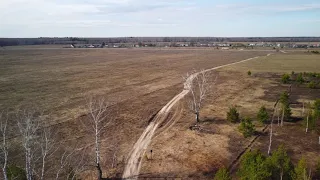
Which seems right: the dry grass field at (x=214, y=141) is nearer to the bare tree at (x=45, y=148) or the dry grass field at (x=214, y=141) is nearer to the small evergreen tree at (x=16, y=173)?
the bare tree at (x=45, y=148)

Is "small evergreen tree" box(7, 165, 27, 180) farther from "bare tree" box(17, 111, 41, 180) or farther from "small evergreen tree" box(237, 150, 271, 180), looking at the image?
"small evergreen tree" box(237, 150, 271, 180)

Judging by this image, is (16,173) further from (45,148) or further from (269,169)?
(269,169)

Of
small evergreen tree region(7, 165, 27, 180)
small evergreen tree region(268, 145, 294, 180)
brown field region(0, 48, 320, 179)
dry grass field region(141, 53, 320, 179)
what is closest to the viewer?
small evergreen tree region(7, 165, 27, 180)

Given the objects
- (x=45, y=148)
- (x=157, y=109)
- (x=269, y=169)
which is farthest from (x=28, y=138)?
(x=157, y=109)

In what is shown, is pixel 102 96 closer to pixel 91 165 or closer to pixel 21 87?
pixel 21 87

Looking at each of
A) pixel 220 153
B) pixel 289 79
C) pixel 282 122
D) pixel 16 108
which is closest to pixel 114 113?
pixel 16 108

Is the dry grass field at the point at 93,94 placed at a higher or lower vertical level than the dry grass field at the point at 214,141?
higher

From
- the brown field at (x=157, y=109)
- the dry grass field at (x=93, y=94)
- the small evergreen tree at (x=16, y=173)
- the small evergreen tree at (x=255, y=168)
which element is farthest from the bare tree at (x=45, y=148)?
the small evergreen tree at (x=255, y=168)

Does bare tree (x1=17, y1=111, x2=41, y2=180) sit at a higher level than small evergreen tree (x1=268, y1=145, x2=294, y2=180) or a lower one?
higher

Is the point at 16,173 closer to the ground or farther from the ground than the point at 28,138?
closer to the ground

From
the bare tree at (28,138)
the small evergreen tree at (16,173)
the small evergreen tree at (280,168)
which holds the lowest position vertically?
the small evergreen tree at (280,168)

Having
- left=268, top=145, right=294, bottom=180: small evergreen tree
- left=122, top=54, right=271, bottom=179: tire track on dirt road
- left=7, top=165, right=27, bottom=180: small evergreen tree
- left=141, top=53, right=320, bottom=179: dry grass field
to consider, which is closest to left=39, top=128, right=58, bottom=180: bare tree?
left=7, top=165, right=27, bottom=180: small evergreen tree

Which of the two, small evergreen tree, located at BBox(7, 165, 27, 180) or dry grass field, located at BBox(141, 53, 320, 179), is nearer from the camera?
small evergreen tree, located at BBox(7, 165, 27, 180)
